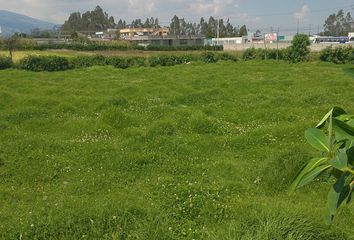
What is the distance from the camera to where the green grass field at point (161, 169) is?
4.29 meters

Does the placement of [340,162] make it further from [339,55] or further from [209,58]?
[339,55]

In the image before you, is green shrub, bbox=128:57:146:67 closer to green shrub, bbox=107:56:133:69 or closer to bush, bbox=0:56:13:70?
green shrub, bbox=107:56:133:69

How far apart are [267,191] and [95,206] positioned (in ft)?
8.23

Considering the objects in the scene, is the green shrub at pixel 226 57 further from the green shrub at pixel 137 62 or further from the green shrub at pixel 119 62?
the green shrub at pixel 119 62

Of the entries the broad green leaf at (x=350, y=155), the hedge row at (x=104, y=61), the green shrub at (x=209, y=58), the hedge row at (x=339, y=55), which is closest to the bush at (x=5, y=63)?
the hedge row at (x=104, y=61)

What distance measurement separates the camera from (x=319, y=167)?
55.1 inches

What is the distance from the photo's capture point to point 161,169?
677 centimetres

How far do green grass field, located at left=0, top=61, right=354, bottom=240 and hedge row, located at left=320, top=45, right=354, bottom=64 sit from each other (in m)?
20.0

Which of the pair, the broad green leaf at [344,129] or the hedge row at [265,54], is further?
the hedge row at [265,54]

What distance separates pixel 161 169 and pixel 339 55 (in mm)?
29153

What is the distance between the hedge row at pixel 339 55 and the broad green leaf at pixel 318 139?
32.8 metres

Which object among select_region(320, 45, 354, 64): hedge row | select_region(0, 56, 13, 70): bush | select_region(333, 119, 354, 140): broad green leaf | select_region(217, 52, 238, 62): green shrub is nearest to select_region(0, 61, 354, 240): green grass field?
select_region(333, 119, 354, 140): broad green leaf

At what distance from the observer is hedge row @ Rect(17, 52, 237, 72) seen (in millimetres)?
28547

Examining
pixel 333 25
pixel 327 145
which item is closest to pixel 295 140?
pixel 327 145
